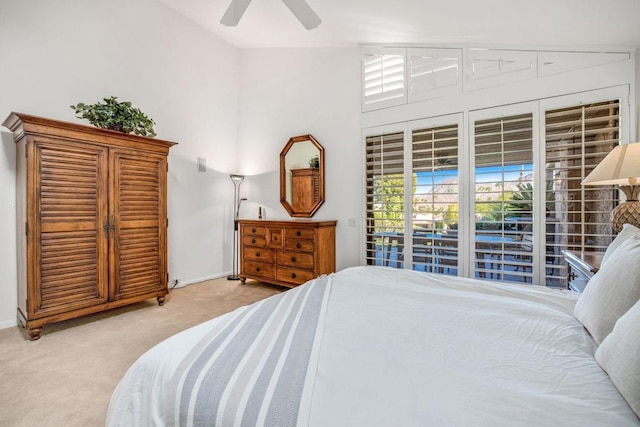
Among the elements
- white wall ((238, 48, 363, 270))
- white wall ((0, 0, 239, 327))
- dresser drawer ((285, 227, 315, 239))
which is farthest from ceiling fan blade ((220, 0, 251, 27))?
dresser drawer ((285, 227, 315, 239))

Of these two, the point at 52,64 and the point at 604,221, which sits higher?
the point at 52,64

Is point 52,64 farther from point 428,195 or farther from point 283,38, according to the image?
point 428,195

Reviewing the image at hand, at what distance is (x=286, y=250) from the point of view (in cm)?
384

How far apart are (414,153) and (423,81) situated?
2.64 feet

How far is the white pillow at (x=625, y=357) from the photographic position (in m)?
0.67

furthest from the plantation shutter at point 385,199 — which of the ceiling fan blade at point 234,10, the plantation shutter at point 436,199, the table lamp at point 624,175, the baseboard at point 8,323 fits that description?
the baseboard at point 8,323

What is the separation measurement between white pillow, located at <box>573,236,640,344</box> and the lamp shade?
0.79 m

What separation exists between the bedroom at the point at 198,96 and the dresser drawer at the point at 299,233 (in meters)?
0.53

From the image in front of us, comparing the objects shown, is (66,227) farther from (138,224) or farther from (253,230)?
(253,230)

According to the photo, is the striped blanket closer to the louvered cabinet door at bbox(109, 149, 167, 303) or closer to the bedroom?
the louvered cabinet door at bbox(109, 149, 167, 303)

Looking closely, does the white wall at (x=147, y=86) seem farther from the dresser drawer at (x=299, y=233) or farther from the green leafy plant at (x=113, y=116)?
the dresser drawer at (x=299, y=233)

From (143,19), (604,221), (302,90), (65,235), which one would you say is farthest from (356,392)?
(143,19)

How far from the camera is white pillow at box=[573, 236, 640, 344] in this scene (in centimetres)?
96

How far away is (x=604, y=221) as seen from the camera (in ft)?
7.97
